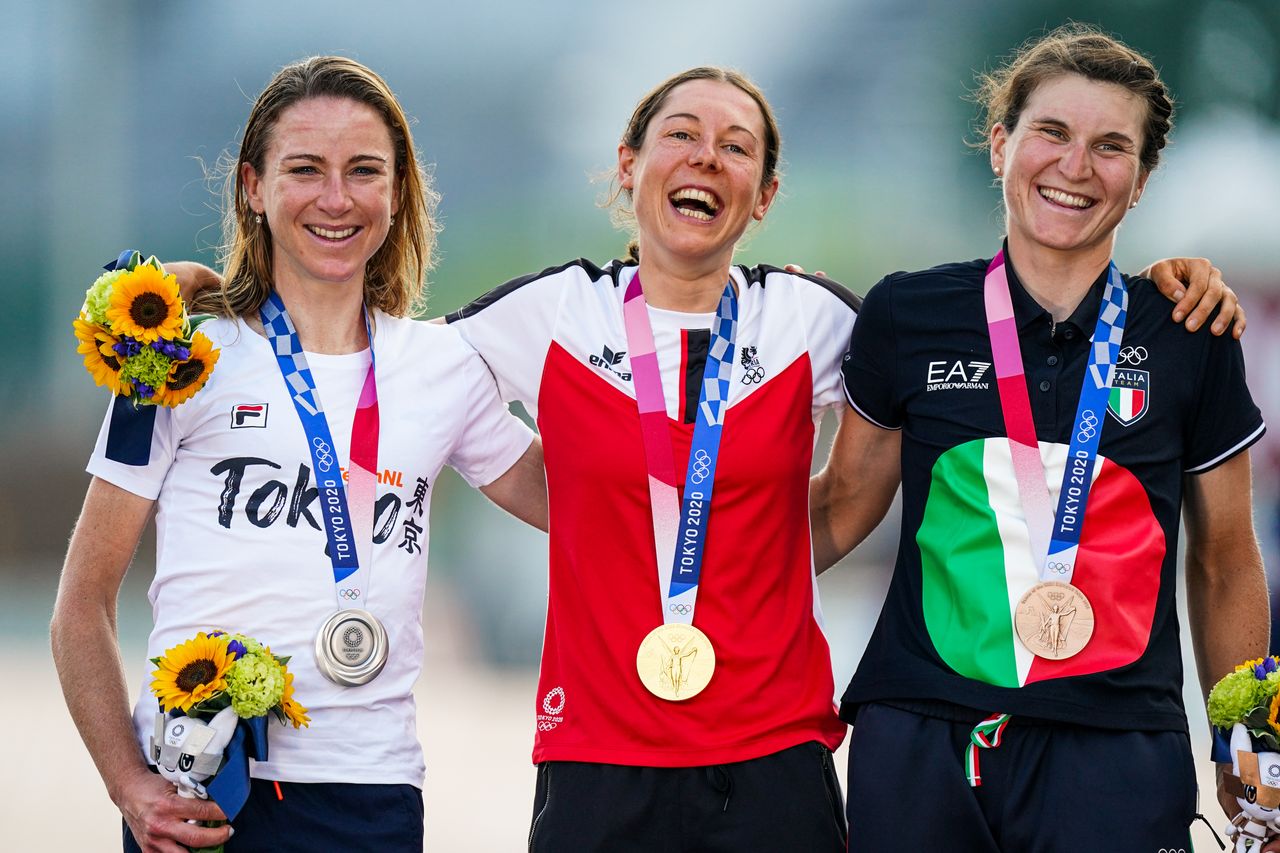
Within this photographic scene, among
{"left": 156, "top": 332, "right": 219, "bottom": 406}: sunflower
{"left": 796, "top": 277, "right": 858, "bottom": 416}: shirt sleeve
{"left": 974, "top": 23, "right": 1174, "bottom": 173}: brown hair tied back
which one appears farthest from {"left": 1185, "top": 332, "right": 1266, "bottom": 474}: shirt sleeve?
{"left": 156, "top": 332, "right": 219, "bottom": 406}: sunflower

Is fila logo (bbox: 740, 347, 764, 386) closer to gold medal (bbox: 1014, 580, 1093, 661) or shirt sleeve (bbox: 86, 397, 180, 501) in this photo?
gold medal (bbox: 1014, 580, 1093, 661)

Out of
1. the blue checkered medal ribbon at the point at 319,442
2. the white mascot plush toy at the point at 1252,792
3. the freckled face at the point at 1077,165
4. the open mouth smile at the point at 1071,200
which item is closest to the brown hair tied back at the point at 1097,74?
the freckled face at the point at 1077,165

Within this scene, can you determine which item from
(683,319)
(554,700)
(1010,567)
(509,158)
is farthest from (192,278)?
(509,158)

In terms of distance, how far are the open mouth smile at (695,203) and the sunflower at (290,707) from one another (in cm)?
116

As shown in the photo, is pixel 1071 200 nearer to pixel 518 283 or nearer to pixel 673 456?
pixel 673 456

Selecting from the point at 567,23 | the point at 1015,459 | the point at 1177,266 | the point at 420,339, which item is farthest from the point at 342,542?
the point at 567,23

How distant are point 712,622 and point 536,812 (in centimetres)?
46

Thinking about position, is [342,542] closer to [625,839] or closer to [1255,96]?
[625,839]

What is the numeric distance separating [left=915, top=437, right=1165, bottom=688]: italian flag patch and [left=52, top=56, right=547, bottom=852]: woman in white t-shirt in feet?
3.13

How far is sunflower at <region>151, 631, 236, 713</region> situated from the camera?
2246 mm

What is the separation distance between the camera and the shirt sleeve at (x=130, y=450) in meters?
2.51

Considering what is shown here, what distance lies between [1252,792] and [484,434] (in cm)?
153

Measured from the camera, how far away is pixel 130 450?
251 cm

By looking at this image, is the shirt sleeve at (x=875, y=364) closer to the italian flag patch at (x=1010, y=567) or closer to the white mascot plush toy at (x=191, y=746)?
the italian flag patch at (x=1010, y=567)
